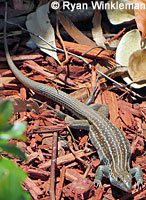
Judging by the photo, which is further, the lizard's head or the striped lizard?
the striped lizard

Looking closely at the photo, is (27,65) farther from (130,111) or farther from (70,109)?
(130,111)

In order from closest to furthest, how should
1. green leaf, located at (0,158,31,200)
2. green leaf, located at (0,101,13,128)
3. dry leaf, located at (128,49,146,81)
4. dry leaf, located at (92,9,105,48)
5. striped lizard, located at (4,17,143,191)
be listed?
green leaf, located at (0,158,31,200), green leaf, located at (0,101,13,128), striped lizard, located at (4,17,143,191), dry leaf, located at (128,49,146,81), dry leaf, located at (92,9,105,48)

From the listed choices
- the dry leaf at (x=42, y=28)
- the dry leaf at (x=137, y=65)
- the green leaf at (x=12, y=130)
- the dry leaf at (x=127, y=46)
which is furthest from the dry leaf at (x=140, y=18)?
the green leaf at (x=12, y=130)

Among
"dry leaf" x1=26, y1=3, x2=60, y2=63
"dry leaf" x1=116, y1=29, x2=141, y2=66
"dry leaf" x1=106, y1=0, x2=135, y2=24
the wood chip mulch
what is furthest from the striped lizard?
"dry leaf" x1=106, y1=0, x2=135, y2=24

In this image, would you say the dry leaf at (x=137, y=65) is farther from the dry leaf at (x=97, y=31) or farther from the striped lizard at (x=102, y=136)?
the striped lizard at (x=102, y=136)

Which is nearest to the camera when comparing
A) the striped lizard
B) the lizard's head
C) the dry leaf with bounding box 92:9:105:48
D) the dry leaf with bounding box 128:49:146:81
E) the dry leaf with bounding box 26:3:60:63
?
the lizard's head

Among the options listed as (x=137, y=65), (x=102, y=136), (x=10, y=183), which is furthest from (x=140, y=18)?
(x=10, y=183)

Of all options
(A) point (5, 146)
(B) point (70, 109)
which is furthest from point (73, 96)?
(A) point (5, 146)

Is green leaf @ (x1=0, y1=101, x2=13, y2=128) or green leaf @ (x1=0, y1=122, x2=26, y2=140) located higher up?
green leaf @ (x1=0, y1=101, x2=13, y2=128)

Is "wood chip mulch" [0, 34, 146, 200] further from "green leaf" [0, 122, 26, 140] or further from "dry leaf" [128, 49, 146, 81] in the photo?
"green leaf" [0, 122, 26, 140]
